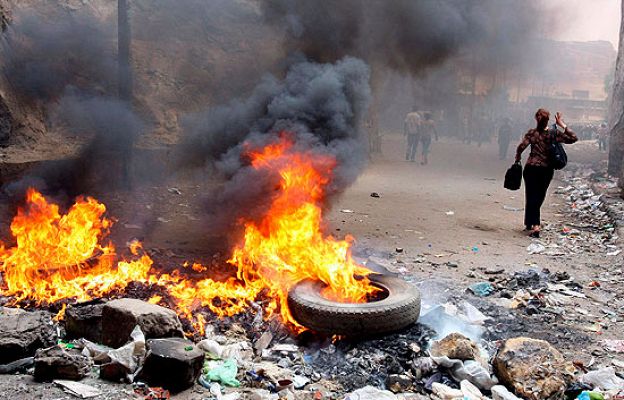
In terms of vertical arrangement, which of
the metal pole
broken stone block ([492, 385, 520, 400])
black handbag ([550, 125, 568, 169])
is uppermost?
the metal pole

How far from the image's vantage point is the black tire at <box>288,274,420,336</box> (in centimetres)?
421

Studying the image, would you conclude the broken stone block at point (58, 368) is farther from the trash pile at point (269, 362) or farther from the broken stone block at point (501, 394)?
the broken stone block at point (501, 394)

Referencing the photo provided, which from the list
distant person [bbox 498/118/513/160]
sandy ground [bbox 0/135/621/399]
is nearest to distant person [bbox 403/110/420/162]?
sandy ground [bbox 0/135/621/399]

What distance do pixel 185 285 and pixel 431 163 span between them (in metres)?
15.4

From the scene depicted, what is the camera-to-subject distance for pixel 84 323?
4.21 metres

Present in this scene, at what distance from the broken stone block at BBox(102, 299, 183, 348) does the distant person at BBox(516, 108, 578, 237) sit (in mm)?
6544

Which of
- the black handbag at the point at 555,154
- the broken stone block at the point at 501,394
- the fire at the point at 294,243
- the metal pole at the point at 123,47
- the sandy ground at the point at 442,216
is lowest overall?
the sandy ground at the point at 442,216

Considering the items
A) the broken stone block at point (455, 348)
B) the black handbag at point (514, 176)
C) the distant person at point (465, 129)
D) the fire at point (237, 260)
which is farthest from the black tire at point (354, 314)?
the distant person at point (465, 129)

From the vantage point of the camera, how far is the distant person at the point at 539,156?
27.0 ft

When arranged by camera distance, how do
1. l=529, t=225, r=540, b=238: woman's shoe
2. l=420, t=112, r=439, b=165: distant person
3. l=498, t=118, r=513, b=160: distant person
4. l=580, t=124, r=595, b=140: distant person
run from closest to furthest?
l=529, t=225, r=540, b=238: woman's shoe < l=420, t=112, r=439, b=165: distant person < l=498, t=118, r=513, b=160: distant person < l=580, t=124, r=595, b=140: distant person

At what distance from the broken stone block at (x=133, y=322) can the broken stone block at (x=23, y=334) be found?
1.42 feet

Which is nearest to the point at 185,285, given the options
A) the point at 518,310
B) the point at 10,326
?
the point at 10,326

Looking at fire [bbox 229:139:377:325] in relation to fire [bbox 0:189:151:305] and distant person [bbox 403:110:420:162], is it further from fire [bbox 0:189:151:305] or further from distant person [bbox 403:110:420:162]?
distant person [bbox 403:110:420:162]

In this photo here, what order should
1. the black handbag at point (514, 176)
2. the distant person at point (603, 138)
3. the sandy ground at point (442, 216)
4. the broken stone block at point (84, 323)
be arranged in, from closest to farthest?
the broken stone block at point (84, 323)
the sandy ground at point (442, 216)
the black handbag at point (514, 176)
the distant person at point (603, 138)
